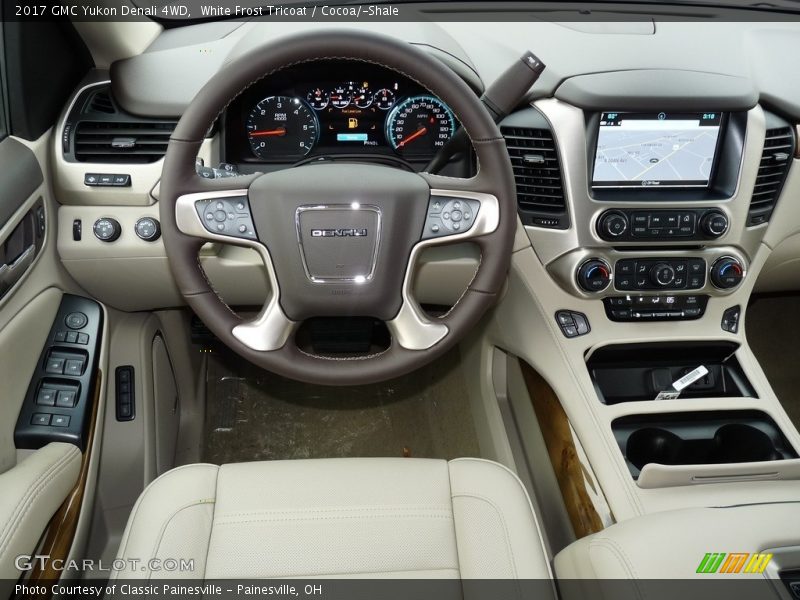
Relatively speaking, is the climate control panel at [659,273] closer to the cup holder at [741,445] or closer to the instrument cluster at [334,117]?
the cup holder at [741,445]

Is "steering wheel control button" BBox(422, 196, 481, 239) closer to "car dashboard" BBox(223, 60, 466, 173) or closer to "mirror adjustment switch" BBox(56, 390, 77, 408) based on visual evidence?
"car dashboard" BBox(223, 60, 466, 173)

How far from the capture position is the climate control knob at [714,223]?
4.97 feet

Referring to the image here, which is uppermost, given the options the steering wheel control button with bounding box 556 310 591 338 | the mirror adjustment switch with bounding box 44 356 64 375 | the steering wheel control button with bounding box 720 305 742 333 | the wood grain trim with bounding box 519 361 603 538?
the steering wheel control button with bounding box 720 305 742 333

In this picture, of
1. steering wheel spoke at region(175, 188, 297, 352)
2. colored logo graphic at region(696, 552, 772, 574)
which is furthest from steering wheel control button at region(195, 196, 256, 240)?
colored logo graphic at region(696, 552, 772, 574)

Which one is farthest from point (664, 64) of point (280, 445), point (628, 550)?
point (280, 445)

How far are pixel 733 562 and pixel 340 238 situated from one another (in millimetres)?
777

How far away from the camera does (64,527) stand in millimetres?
1325

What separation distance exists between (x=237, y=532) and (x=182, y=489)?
137 mm

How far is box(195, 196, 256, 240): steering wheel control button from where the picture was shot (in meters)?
1.15

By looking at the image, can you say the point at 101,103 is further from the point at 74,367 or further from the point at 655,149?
the point at 655,149

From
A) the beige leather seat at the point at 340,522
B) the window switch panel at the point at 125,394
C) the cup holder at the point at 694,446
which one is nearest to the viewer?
the beige leather seat at the point at 340,522

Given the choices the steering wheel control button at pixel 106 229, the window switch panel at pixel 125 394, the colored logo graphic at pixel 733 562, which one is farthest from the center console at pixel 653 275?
the window switch panel at pixel 125 394

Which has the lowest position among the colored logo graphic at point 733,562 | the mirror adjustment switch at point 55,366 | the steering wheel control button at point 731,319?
the mirror adjustment switch at point 55,366

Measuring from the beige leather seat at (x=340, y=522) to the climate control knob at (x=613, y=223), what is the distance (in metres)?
0.62
